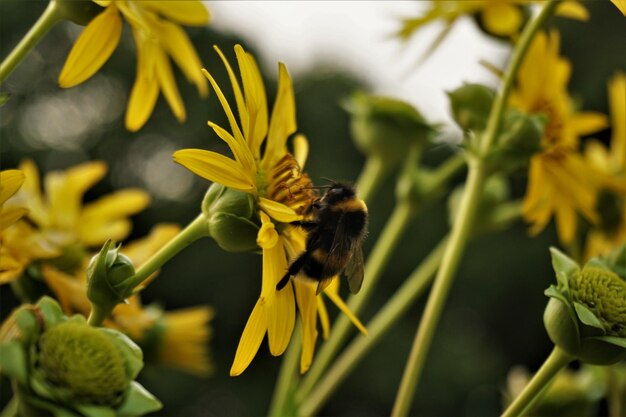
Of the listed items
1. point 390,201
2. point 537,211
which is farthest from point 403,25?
point 390,201

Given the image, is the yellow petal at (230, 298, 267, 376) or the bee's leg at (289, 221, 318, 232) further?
the bee's leg at (289, 221, 318, 232)

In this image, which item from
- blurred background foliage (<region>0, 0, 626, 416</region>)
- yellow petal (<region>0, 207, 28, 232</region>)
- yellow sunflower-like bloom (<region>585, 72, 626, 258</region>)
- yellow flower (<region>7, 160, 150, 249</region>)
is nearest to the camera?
yellow petal (<region>0, 207, 28, 232</region>)

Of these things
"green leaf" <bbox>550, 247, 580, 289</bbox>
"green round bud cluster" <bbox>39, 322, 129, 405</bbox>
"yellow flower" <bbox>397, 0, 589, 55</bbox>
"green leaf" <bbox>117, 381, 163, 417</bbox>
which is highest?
"yellow flower" <bbox>397, 0, 589, 55</bbox>

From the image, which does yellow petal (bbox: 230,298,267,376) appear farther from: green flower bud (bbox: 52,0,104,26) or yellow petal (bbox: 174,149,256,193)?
green flower bud (bbox: 52,0,104,26)

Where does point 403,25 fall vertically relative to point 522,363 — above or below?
above

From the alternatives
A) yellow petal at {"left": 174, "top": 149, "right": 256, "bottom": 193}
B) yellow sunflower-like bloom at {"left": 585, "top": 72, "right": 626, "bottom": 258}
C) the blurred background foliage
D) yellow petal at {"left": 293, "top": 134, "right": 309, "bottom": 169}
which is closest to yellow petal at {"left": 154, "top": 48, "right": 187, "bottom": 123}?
yellow petal at {"left": 293, "top": 134, "right": 309, "bottom": 169}

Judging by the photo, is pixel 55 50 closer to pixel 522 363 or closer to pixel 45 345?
pixel 522 363

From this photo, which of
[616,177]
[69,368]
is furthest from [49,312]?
[616,177]
